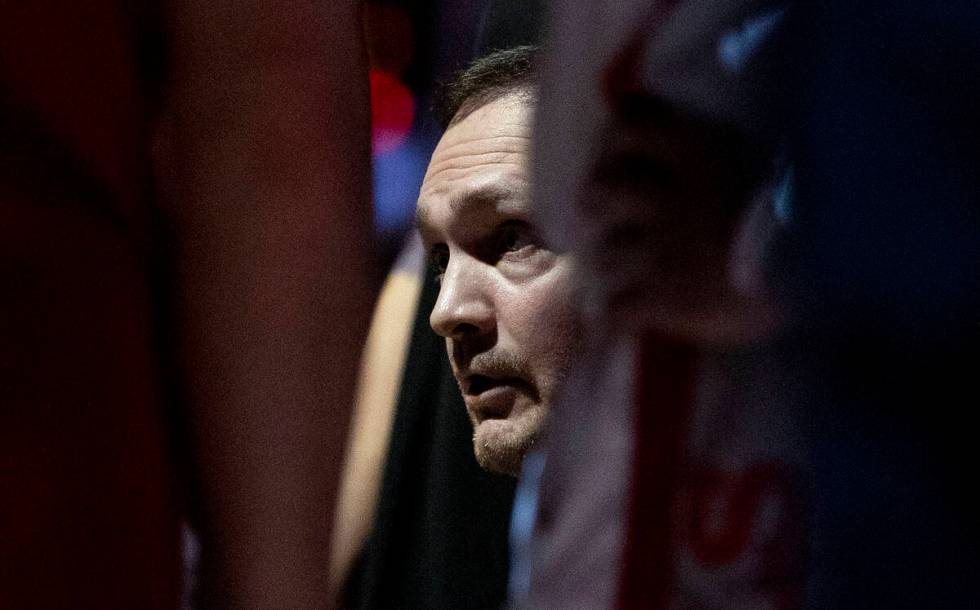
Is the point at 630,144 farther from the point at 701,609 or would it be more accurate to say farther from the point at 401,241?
the point at 401,241

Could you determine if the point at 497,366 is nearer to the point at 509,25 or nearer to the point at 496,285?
the point at 496,285

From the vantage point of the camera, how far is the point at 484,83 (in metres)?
0.65

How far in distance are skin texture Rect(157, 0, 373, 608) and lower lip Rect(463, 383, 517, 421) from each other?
0.31 meters

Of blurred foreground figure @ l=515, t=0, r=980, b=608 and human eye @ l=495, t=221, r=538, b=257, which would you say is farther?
human eye @ l=495, t=221, r=538, b=257

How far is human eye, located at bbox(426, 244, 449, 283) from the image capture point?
648 mm

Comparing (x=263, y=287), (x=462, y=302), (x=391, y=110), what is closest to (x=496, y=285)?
(x=462, y=302)

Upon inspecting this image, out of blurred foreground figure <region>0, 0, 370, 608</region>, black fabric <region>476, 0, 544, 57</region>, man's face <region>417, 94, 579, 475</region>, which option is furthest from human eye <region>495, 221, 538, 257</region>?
blurred foreground figure <region>0, 0, 370, 608</region>

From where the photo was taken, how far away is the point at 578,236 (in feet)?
1.13

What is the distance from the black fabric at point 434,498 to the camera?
0.69 metres

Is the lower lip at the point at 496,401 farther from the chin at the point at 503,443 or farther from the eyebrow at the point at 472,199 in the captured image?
the eyebrow at the point at 472,199

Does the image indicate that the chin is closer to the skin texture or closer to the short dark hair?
the short dark hair

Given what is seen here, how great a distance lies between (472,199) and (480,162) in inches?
0.9

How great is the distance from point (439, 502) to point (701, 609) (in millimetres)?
404

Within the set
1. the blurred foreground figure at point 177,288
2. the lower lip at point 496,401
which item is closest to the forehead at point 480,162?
the lower lip at point 496,401
